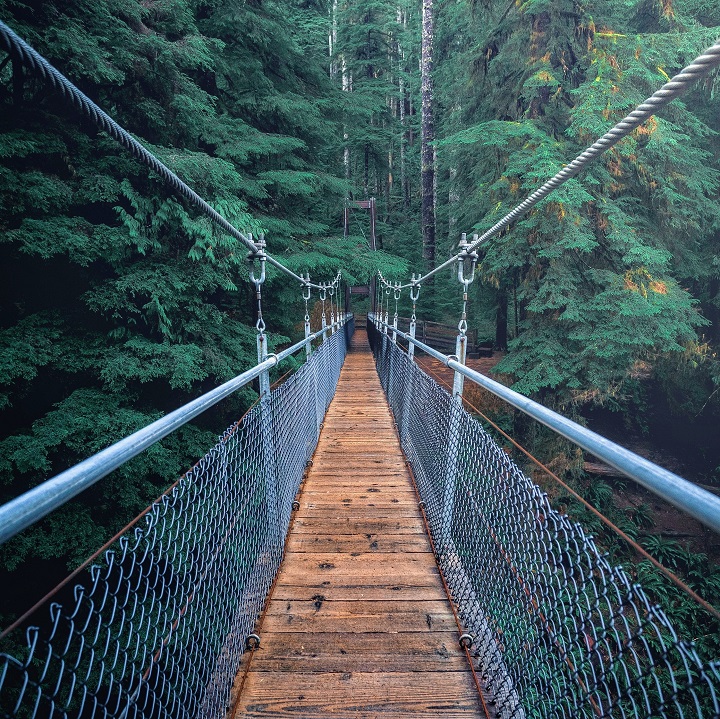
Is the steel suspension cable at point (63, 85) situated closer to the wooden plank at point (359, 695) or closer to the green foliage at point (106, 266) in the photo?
the wooden plank at point (359, 695)

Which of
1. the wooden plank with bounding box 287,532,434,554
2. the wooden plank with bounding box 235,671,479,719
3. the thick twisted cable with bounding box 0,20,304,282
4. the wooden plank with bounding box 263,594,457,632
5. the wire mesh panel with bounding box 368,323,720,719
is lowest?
the wooden plank with bounding box 235,671,479,719

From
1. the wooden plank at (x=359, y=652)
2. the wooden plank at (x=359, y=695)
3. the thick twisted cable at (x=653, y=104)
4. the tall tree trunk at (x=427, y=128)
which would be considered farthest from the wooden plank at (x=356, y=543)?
the tall tree trunk at (x=427, y=128)

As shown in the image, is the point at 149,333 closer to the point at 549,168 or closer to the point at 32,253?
the point at 32,253

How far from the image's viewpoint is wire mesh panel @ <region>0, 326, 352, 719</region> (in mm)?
848

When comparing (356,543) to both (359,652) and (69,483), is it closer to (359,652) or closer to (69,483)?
(359,652)

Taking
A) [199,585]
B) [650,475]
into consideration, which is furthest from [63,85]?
[650,475]

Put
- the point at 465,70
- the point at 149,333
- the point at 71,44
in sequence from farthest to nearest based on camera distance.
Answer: the point at 465,70, the point at 149,333, the point at 71,44

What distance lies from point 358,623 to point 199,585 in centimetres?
82

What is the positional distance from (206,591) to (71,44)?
5.05 meters

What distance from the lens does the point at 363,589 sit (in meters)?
1.99

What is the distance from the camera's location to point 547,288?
658cm

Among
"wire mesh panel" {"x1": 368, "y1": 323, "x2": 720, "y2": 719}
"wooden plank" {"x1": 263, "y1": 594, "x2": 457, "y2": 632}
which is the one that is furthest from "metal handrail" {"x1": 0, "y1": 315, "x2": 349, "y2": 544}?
"wooden plank" {"x1": 263, "y1": 594, "x2": 457, "y2": 632}

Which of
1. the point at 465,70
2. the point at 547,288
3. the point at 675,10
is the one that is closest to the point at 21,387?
the point at 547,288

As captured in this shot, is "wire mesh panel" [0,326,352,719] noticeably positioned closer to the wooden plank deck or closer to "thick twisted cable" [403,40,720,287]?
the wooden plank deck
